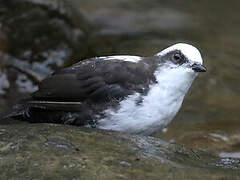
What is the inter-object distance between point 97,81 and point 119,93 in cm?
26

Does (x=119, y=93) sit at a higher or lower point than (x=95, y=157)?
higher

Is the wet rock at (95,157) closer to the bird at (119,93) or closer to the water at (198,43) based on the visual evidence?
the bird at (119,93)

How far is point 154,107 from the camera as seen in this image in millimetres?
5426

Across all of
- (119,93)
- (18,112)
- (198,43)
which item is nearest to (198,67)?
(119,93)

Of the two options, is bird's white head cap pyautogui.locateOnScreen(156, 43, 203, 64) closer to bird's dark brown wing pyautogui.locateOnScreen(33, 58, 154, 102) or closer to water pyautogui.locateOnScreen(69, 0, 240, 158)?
bird's dark brown wing pyautogui.locateOnScreen(33, 58, 154, 102)

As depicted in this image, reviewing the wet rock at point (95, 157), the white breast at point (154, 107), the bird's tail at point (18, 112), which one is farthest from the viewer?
the bird's tail at point (18, 112)

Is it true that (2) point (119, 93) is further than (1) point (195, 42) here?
No

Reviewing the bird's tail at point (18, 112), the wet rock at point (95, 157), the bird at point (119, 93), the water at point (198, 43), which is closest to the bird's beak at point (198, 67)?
the bird at point (119, 93)

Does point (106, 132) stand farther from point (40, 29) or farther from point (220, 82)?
point (220, 82)

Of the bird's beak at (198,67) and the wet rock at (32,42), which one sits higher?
the bird's beak at (198,67)

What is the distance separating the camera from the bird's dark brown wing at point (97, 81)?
5500 millimetres

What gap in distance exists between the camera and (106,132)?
5.18 m

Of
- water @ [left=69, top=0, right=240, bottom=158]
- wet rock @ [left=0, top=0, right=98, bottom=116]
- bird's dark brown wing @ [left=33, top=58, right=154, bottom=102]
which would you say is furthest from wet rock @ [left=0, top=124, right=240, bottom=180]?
wet rock @ [left=0, top=0, right=98, bottom=116]

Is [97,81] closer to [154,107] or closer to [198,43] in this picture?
[154,107]
